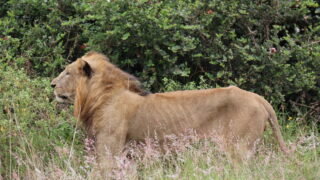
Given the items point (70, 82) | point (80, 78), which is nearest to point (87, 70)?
point (80, 78)

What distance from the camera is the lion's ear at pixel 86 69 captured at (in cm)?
573

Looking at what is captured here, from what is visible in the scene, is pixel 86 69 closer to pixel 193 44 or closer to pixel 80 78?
pixel 80 78

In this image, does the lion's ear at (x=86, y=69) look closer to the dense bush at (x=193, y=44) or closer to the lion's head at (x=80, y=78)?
the lion's head at (x=80, y=78)

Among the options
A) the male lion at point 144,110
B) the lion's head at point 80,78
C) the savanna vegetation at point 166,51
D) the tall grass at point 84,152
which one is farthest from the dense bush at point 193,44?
the male lion at point 144,110

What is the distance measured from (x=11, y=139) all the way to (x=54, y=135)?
581 millimetres

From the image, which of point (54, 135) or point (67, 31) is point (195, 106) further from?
point (67, 31)

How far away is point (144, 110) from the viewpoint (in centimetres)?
566

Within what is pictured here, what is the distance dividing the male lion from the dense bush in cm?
119

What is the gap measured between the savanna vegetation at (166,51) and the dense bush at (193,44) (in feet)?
0.05

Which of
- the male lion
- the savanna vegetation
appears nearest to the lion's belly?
the male lion

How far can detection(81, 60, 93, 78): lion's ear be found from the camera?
226 inches

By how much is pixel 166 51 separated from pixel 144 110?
1909 millimetres

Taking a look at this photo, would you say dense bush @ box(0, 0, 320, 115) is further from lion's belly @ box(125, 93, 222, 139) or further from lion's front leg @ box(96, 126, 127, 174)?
lion's front leg @ box(96, 126, 127, 174)

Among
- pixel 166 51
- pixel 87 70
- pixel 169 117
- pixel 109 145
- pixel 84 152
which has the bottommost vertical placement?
pixel 84 152
